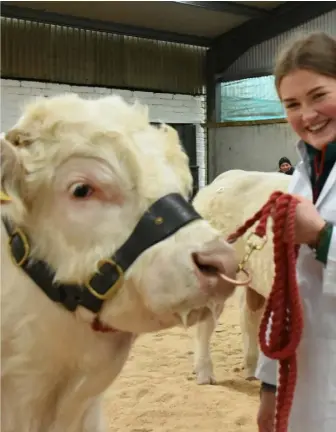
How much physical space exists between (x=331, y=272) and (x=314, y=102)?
0.44 metres

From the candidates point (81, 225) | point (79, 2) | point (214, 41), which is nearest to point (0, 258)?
point (81, 225)

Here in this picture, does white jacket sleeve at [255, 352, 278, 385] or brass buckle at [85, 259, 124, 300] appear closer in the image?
brass buckle at [85, 259, 124, 300]

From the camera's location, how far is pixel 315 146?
5.15 ft

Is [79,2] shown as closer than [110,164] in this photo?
No

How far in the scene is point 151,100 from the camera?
10.0 metres

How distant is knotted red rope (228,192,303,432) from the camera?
4.42 feet

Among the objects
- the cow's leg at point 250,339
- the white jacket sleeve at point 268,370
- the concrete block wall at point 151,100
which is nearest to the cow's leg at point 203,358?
the cow's leg at point 250,339

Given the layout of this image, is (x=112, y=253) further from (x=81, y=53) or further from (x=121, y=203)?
(x=81, y=53)

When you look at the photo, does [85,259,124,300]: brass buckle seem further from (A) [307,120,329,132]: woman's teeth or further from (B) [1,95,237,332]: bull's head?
(A) [307,120,329,132]: woman's teeth

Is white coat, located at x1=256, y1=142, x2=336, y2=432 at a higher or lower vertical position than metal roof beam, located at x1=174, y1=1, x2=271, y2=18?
lower

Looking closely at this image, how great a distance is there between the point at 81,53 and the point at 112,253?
8.57 meters

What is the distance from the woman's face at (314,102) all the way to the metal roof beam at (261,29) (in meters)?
8.60

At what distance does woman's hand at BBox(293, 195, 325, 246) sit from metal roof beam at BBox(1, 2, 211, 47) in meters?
7.53

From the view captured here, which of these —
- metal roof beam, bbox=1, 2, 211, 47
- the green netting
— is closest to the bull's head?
metal roof beam, bbox=1, 2, 211, 47
